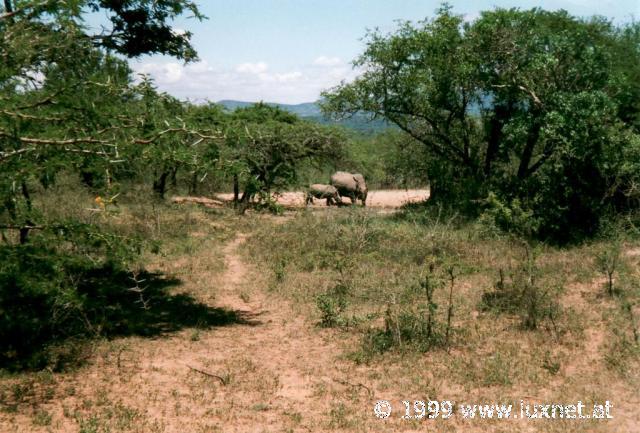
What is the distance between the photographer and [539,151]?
1930 cm

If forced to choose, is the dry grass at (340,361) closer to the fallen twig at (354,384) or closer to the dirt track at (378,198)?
the fallen twig at (354,384)

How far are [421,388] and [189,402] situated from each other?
2694 mm

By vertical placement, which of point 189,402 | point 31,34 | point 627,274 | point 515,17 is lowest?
point 189,402

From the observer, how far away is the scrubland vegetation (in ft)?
22.1

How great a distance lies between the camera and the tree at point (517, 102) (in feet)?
47.4

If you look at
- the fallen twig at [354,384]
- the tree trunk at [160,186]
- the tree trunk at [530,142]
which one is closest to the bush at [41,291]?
the fallen twig at [354,384]

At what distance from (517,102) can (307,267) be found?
9714 millimetres

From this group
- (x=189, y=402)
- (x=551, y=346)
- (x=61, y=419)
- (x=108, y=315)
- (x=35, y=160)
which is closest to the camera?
(x=61, y=419)

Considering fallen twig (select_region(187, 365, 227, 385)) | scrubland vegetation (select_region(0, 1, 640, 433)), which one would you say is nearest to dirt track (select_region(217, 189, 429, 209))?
scrubland vegetation (select_region(0, 1, 640, 433))

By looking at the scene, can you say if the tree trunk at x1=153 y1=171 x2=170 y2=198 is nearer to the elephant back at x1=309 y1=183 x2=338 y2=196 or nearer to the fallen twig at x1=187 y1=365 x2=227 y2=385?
the elephant back at x1=309 y1=183 x2=338 y2=196

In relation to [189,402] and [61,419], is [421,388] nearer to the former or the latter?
[189,402]

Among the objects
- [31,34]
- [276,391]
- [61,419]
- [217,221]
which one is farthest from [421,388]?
[217,221]

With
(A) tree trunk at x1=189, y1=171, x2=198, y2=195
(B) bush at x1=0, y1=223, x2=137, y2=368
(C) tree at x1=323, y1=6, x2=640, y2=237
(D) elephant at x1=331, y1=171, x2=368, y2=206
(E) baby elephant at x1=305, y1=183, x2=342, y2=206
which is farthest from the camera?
(A) tree trunk at x1=189, y1=171, x2=198, y2=195

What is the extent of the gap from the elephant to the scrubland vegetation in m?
8.06
